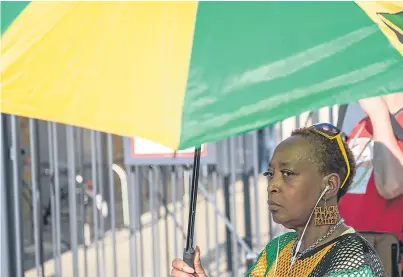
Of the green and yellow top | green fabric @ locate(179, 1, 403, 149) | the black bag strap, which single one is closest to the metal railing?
the black bag strap

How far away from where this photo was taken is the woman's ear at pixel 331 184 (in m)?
2.43

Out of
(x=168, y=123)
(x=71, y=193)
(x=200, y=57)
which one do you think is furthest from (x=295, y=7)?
(x=71, y=193)

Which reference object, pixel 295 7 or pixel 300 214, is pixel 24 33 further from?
pixel 300 214

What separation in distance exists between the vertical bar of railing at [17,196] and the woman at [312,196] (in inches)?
123

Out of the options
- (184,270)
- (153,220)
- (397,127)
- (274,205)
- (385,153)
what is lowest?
(153,220)

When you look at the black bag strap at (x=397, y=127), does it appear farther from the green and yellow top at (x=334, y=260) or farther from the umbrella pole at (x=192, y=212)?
the umbrella pole at (x=192, y=212)

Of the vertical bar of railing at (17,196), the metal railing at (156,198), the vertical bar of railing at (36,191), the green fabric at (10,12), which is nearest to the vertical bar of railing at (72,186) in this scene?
the metal railing at (156,198)

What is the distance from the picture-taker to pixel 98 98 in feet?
7.43

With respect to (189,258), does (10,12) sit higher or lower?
higher

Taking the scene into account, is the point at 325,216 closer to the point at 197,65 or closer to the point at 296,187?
the point at 296,187

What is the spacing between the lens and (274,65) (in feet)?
7.15

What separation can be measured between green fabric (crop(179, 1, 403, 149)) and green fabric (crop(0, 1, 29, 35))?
2.27ft

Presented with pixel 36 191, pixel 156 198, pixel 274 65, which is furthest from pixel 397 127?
pixel 36 191

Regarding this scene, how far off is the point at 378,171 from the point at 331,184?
1982mm
